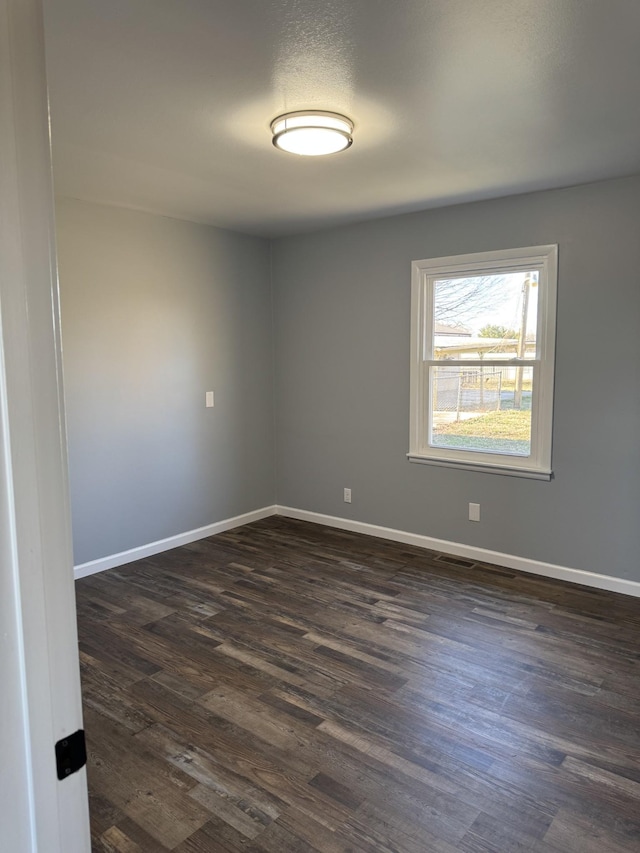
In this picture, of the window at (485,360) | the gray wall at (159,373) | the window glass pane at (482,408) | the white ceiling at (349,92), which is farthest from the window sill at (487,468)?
the white ceiling at (349,92)

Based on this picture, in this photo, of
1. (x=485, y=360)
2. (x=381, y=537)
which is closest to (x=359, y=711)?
(x=381, y=537)

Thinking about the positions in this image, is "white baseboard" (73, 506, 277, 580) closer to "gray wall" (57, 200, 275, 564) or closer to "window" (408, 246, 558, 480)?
"gray wall" (57, 200, 275, 564)

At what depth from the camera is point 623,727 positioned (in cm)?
233

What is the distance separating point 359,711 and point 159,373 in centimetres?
278

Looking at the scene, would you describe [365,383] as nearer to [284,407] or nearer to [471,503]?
[284,407]

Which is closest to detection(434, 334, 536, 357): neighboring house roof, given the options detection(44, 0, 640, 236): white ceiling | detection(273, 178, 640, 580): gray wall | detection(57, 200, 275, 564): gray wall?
detection(273, 178, 640, 580): gray wall

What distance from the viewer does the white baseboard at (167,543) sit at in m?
3.96

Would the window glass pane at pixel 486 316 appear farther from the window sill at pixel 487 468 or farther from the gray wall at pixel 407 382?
the window sill at pixel 487 468

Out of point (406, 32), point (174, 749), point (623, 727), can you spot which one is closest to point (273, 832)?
point (174, 749)

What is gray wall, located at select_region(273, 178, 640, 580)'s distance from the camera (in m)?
3.49

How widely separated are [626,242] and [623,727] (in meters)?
2.60

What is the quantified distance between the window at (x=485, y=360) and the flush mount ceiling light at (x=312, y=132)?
169 cm

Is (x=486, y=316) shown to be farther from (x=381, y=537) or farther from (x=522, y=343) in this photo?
(x=381, y=537)

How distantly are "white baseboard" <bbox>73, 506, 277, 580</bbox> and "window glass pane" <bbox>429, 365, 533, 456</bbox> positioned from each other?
177 centimetres
